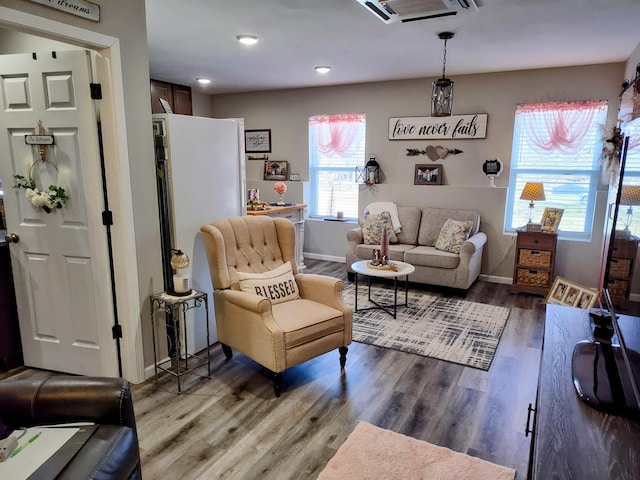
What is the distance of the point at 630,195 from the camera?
1.59m

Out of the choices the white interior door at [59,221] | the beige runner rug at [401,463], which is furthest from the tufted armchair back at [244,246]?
the beige runner rug at [401,463]

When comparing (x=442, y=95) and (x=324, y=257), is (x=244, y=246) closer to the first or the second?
(x=442, y=95)

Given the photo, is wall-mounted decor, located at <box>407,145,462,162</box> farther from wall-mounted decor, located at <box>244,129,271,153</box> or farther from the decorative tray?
wall-mounted decor, located at <box>244,129,271,153</box>

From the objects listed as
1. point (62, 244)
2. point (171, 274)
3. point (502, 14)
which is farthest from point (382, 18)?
point (62, 244)

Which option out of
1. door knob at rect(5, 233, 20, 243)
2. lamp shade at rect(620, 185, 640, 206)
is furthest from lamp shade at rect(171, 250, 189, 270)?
lamp shade at rect(620, 185, 640, 206)

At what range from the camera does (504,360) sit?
3.05 meters

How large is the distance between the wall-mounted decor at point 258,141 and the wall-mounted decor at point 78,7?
4169 mm

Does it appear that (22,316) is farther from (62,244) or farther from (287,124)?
(287,124)

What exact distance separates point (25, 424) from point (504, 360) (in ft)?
9.40

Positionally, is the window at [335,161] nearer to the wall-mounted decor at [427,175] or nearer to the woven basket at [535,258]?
the wall-mounted decor at [427,175]

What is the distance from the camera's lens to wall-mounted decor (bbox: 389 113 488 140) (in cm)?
493

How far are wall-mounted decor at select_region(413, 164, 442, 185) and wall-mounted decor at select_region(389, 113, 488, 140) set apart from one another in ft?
1.17

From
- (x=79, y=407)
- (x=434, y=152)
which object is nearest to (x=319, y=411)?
(x=79, y=407)

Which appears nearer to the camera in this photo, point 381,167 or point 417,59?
point 417,59
